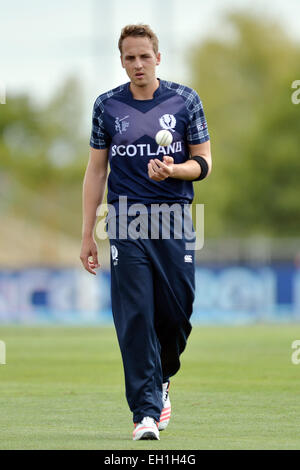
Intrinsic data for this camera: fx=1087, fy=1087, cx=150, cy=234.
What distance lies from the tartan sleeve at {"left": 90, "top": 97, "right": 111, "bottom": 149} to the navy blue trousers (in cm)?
52

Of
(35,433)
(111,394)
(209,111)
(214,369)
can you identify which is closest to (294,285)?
(214,369)

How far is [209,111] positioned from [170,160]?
47.9 m

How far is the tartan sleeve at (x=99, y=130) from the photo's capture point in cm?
670

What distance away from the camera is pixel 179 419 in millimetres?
7141

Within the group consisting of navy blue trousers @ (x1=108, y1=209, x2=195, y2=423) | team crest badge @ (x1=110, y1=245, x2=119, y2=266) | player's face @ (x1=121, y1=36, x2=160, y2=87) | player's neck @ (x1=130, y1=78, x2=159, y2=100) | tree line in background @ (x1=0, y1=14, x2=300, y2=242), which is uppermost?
tree line in background @ (x1=0, y1=14, x2=300, y2=242)

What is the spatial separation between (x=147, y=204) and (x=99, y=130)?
593mm

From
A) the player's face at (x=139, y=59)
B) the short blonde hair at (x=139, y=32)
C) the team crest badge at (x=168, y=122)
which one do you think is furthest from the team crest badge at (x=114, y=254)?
the short blonde hair at (x=139, y=32)

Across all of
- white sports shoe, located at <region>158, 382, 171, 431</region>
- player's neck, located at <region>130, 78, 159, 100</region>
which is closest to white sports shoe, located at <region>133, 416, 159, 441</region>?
white sports shoe, located at <region>158, 382, 171, 431</region>

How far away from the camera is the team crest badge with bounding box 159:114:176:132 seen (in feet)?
21.5

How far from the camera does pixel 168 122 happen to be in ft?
21.5

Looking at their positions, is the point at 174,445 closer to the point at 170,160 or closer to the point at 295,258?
the point at 170,160

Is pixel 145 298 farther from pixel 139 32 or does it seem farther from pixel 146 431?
pixel 139 32

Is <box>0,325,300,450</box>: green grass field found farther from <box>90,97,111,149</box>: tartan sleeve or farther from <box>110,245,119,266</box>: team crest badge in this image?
<box>90,97,111,149</box>: tartan sleeve

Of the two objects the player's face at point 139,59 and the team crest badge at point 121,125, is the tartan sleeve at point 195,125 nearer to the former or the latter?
the player's face at point 139,59
